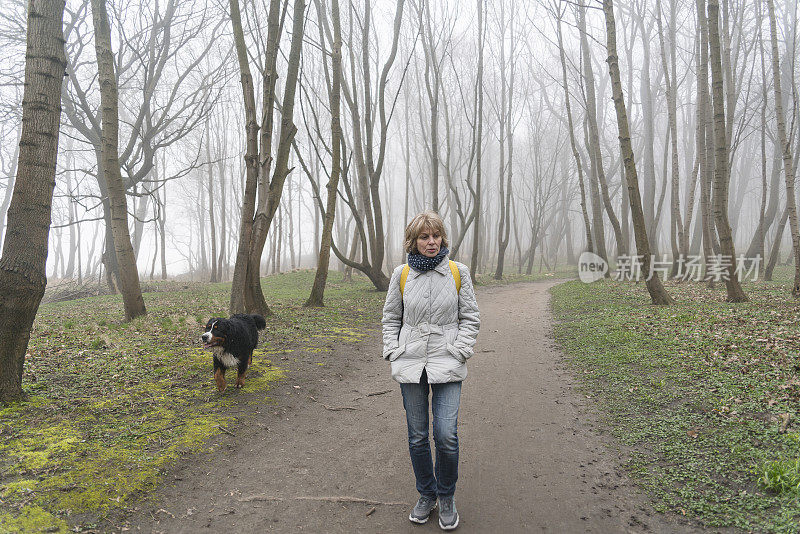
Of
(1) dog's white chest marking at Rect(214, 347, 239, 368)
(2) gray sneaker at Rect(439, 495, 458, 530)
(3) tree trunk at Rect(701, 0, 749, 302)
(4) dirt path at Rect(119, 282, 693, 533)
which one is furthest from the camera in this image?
(3) tree trunk at Rect(701, 0, 749, 302)

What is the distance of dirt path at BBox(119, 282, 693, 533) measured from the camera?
126 inches

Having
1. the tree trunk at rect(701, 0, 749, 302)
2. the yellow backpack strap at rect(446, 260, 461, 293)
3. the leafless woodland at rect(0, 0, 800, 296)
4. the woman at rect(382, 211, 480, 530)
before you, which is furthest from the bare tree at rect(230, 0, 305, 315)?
the tree trunk at rect(701, 0, 749, 302)

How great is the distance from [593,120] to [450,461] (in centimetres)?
Answer: 1834

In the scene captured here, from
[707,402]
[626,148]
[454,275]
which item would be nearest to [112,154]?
[454,275]

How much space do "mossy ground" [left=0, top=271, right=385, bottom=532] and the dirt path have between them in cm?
33

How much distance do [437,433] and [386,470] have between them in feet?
3.76

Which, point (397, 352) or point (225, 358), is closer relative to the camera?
point (397, 352)

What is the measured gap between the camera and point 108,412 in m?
4.55

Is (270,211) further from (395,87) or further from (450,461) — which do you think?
(395,87)

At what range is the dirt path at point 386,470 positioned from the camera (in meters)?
3.20

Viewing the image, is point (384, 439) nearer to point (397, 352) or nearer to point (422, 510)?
point (422, 510)

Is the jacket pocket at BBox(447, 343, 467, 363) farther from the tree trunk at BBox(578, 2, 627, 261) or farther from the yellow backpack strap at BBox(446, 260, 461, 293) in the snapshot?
the tree trunk at BBox(578, 2, 627, 261)

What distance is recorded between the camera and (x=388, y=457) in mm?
4238

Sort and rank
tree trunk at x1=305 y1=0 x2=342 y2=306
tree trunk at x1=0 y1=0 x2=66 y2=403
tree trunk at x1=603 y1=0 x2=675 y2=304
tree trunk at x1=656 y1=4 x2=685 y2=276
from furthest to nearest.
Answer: tree trunk at x1=656 y1=4 x2=685 y2=276
tree trunk at x1=305 y1=0 x2=342 y2=306
tree trunk at x1=603 y1=0 x2=675 y2=304
tree trunk at x1=0 y1=0 x2=66 y2=403
